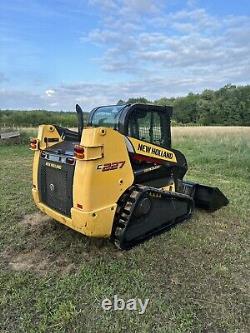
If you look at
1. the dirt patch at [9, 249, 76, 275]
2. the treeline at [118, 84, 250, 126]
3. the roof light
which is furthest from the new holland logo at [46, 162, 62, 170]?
the treeline at [118, 84, 250, 126]

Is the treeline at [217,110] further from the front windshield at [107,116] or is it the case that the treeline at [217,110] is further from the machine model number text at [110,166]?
the machine model number text at [110,166]

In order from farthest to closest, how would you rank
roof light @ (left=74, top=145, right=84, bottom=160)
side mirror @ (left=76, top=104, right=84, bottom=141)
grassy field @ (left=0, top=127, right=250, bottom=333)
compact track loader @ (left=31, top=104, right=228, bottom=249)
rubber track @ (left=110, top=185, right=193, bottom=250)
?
side mirror @ (left=76, top=104, right=84, bottom=141)
rubber track @ (left=110, top=185, right=193, bottom=250)
compact track loader @ (left=31, top=104, right=228, bottom=249)
roof light @ (left=74, top=145, right=84, bottom=160)
grassy field @ (left=0, top=127, right=250, bottom=333)

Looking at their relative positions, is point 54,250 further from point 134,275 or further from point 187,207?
point 187,207

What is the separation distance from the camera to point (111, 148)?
13.0 feet

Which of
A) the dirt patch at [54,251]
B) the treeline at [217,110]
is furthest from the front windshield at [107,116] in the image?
the treeline at [217,110]

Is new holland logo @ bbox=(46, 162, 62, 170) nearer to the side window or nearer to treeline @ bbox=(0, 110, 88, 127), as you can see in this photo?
the side window

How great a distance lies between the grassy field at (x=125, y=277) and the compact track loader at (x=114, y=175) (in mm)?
392

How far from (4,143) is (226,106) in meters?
44.6

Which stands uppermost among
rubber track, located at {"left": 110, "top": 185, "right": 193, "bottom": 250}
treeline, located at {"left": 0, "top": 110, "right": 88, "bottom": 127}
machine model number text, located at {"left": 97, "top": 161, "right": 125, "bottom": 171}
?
treeline, located at {"left": 0, "top": 110, "right": 88, "bottom": 127}

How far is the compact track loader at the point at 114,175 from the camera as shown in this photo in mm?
3836

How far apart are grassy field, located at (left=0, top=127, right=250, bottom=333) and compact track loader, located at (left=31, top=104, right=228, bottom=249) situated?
0.39 metres

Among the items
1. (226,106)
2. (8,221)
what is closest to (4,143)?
(8,221)

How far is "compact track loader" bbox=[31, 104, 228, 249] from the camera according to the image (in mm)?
3836

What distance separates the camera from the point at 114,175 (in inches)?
160
